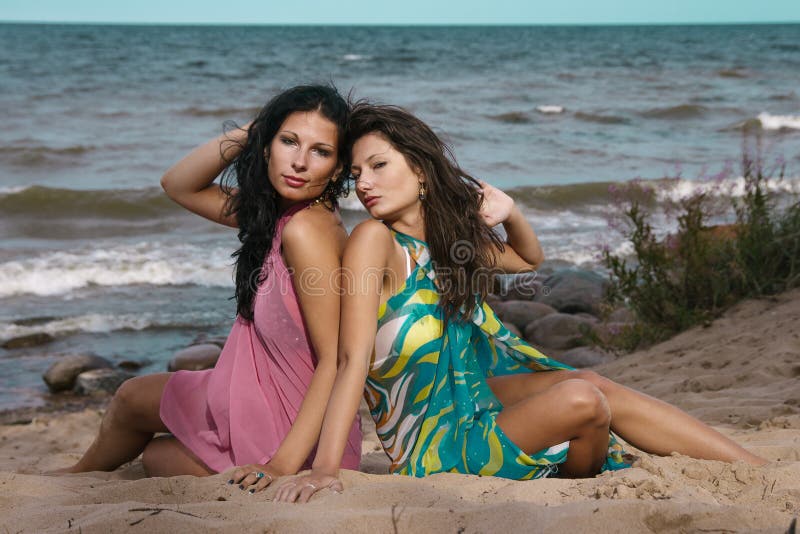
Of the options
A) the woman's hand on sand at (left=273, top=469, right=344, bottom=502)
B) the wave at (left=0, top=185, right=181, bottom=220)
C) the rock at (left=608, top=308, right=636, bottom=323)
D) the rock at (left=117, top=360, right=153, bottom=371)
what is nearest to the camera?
the woman's hand on sand at (left=273, top=469, right=344, bottom=502)

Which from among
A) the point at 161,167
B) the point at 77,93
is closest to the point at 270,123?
the point at 161,167

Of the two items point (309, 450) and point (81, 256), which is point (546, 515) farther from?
point (81, 256)

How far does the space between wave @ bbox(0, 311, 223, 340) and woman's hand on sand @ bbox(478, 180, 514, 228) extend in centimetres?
450

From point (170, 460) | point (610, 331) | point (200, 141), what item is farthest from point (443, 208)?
point (200, 141)

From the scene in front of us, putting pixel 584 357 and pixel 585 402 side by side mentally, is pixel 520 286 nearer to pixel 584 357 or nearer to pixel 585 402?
pixel 584 357

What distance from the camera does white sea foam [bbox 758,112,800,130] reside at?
18.4 metres

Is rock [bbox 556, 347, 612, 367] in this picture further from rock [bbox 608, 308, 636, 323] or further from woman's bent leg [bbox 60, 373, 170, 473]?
woman's bent leg [bbox 60, 373, 170, 473]

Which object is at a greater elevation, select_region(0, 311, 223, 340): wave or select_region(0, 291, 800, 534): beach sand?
select_region(0, 291, 800, 534): beach sand

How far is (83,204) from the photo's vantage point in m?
11.4

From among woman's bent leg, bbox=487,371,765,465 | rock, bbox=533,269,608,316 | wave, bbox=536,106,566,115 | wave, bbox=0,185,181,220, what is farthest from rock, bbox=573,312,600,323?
wave, bbox=536,106,566,115

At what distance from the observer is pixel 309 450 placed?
2.83 meters

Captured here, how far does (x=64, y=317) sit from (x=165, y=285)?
1238 millimetres

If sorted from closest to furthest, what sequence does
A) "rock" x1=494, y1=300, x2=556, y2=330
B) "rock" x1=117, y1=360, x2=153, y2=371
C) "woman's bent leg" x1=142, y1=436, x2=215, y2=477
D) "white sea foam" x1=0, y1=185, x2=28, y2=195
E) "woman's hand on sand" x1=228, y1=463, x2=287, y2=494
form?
"woman's hand on sand" x1=228, y1=463, x2=287, y2=494, "woman's bent leg" x1=142, y1=436, x2=215, y2=477, "rock" x1=117, y1=360, x2=153, y2=371, "rock" x1=494, y1=300, x2=556, y2=330, "white sea foam" x1=0, y1=185, x2=28, y2=195

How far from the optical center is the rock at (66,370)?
5961 mm
